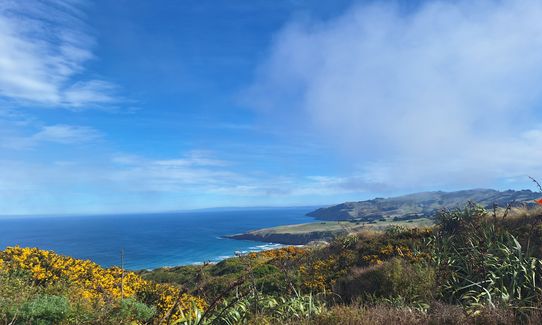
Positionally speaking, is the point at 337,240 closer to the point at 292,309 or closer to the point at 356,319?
the point at 292,309

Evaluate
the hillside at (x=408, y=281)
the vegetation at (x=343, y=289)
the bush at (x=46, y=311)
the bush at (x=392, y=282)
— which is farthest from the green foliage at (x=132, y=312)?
the bush at (x=392, y=282)

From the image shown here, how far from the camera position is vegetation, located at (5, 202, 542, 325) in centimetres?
543

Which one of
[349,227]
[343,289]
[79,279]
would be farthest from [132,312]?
[349,227]

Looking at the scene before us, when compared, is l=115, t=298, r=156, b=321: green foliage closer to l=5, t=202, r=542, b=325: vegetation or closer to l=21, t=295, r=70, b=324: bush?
l=5, t=202, r=542, b=325: vegetation

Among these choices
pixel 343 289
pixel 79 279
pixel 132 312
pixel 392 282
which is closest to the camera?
pixel 132 312

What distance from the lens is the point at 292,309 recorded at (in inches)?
262

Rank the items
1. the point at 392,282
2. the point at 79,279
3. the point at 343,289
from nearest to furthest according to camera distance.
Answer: the point at 79,279 < the point at 392,282 < the point at 343,289

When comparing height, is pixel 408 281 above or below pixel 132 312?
below

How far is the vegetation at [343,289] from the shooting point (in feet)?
17.8

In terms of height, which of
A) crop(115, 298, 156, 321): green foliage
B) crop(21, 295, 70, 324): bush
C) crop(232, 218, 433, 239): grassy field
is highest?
crop(21, 295, 70, 324): bush

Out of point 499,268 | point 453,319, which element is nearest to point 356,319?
point 453,319

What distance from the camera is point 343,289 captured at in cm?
1291

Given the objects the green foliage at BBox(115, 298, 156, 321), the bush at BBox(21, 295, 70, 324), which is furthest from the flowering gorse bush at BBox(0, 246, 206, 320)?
the bush at BBox(21, 295, 70, 324)

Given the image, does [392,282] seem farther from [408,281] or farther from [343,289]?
[343,289]
